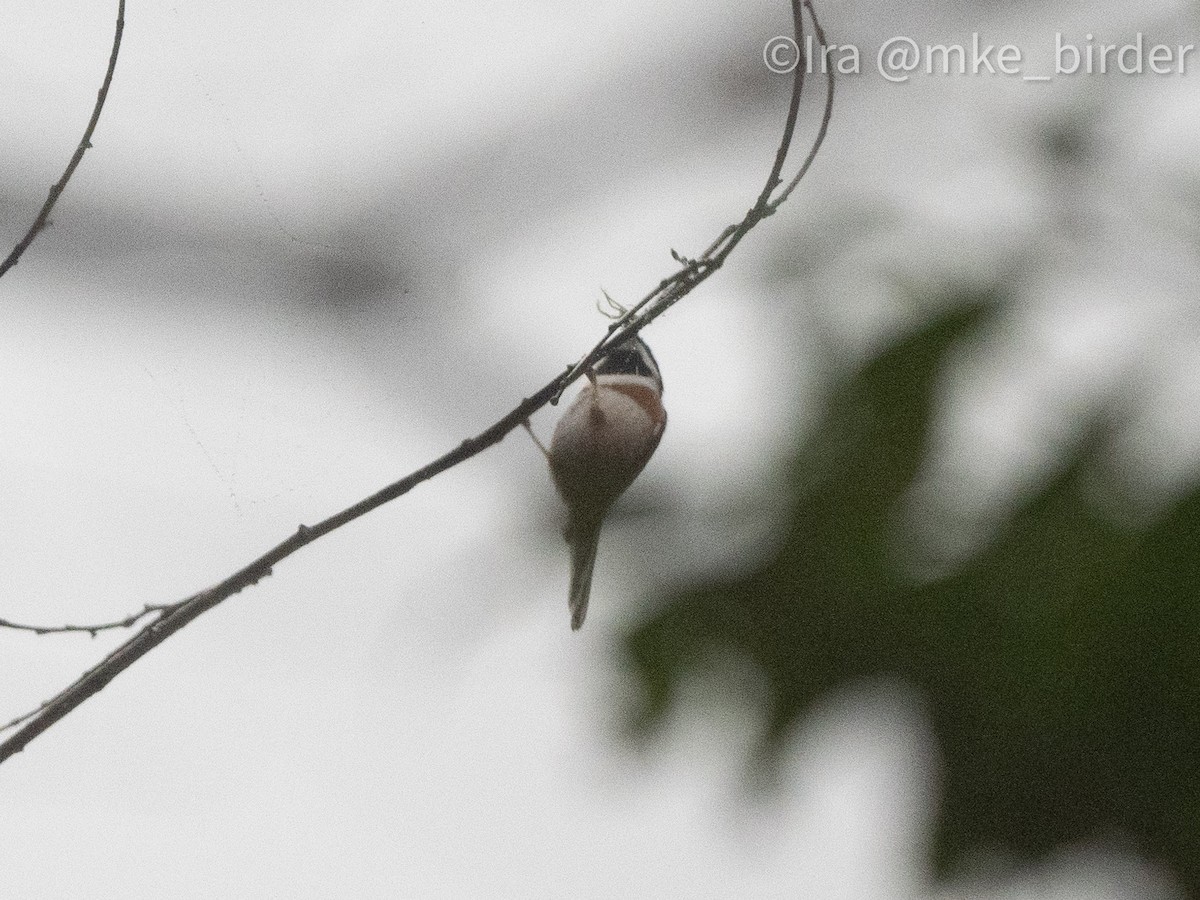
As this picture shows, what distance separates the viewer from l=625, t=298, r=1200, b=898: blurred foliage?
1.54 metres

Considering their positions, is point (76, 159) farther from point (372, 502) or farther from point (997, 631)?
point (997, 631)

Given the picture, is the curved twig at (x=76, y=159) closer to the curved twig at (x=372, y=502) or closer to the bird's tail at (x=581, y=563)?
the curved twig at (x=372, y=502)

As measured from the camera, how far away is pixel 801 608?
185cm

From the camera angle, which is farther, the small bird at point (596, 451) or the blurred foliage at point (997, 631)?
the small bird at point (596, 451)

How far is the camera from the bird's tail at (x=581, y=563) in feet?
8.26

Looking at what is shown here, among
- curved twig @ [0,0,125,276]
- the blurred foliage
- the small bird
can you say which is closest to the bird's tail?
the small bird

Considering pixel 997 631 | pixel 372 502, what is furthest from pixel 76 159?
pixel 997 631

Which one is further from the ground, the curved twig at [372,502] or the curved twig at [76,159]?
the curved twig at [76,159]

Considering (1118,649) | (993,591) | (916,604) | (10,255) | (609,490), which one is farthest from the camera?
(609,490)

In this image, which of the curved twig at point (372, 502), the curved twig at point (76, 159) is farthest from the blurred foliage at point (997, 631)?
the curved twig at point (76, 159)

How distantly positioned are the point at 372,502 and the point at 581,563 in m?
0.84

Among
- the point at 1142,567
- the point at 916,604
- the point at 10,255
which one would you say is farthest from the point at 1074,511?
the point at 10,255

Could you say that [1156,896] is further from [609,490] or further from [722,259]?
[609,490]

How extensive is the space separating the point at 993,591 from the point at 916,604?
139 millimetres
